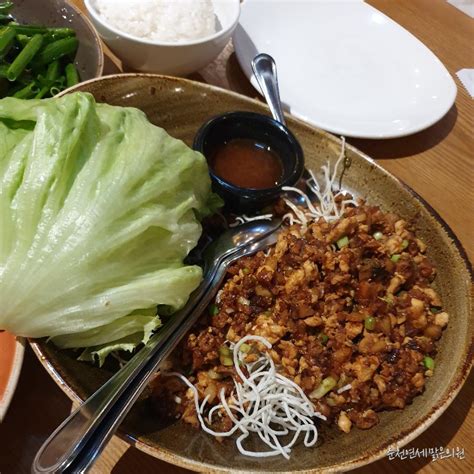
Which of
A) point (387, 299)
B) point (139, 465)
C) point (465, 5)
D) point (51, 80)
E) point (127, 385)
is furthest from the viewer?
point (465, 5)

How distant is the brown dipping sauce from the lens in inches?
92.9

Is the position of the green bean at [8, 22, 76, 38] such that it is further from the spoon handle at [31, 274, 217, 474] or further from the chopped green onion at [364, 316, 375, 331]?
the chopped green onion at [364, 316, 375, 331]

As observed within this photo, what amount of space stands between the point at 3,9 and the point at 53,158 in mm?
1772

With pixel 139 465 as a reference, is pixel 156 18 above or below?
above

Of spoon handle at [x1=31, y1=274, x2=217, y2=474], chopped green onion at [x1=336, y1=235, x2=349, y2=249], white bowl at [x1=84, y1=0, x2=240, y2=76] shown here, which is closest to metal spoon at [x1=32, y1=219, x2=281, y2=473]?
spoon handle at [x1=31, y1=274, x2=217, y2=474]

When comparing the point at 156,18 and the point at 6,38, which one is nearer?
the point at 6,38

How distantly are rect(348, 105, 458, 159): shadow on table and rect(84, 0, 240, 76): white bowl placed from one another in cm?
100

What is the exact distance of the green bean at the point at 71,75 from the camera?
107 inches

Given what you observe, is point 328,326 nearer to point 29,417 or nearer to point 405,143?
point 29,417

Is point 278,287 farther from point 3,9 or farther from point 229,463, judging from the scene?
point 3,9

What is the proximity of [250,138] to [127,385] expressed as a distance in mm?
1441

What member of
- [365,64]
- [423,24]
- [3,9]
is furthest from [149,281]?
[423,24]

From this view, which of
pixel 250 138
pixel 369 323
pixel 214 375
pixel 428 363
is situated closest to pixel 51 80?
pixel 250 138

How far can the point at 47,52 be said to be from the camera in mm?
2715
